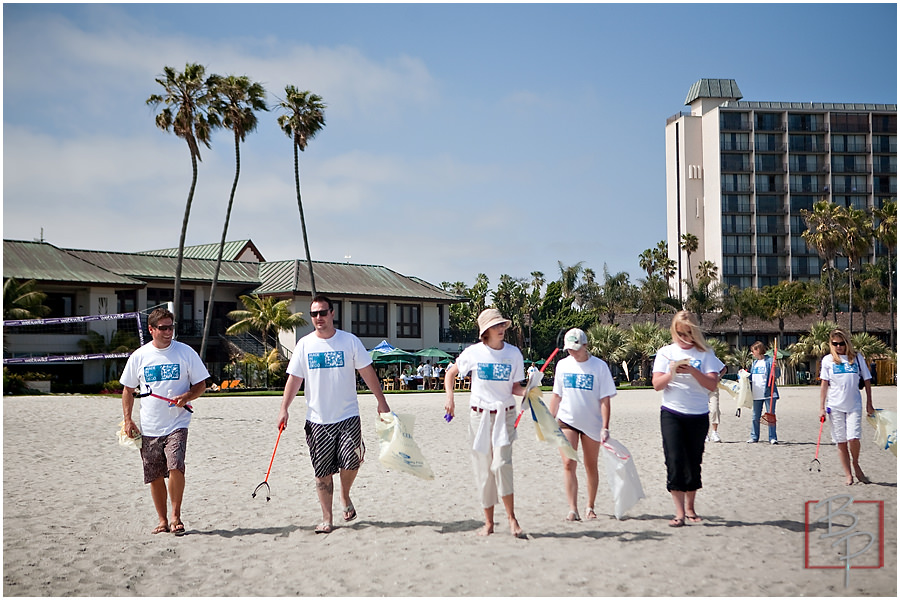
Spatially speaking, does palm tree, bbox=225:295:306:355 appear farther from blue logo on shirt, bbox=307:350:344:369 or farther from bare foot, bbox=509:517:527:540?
bare foot, bbox=509:517:527:540

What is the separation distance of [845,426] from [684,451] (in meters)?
2.74

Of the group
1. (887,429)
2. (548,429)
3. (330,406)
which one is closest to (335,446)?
(330,406)

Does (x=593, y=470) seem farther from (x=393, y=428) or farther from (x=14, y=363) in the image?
(x=14, y=363)

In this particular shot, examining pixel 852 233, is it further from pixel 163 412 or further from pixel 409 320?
pixel 163 412

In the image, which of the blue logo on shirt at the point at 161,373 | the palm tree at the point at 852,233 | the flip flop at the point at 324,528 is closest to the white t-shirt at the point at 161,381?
the blue logo on shirt at the point at 161,373

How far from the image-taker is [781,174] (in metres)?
96.5

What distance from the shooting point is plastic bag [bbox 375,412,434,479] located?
7.04 metres

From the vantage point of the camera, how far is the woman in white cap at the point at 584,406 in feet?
24.2

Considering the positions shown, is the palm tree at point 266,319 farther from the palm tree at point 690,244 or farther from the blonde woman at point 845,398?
the palm tree at point 690,244

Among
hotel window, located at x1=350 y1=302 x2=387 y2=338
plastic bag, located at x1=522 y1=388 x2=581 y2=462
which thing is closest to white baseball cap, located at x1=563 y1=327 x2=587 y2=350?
plastic bag, located at x1=522 y1=388 x2=581 y2=462

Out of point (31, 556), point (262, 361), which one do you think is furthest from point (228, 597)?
point (262, 361)

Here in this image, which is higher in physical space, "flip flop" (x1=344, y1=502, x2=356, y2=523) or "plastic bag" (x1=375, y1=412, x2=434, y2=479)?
"plastic bag" (x1=375, y1=412, x2=434, y2=479)

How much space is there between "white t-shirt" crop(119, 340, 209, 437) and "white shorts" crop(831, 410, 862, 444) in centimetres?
589

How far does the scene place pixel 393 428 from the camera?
7176 millimetres
